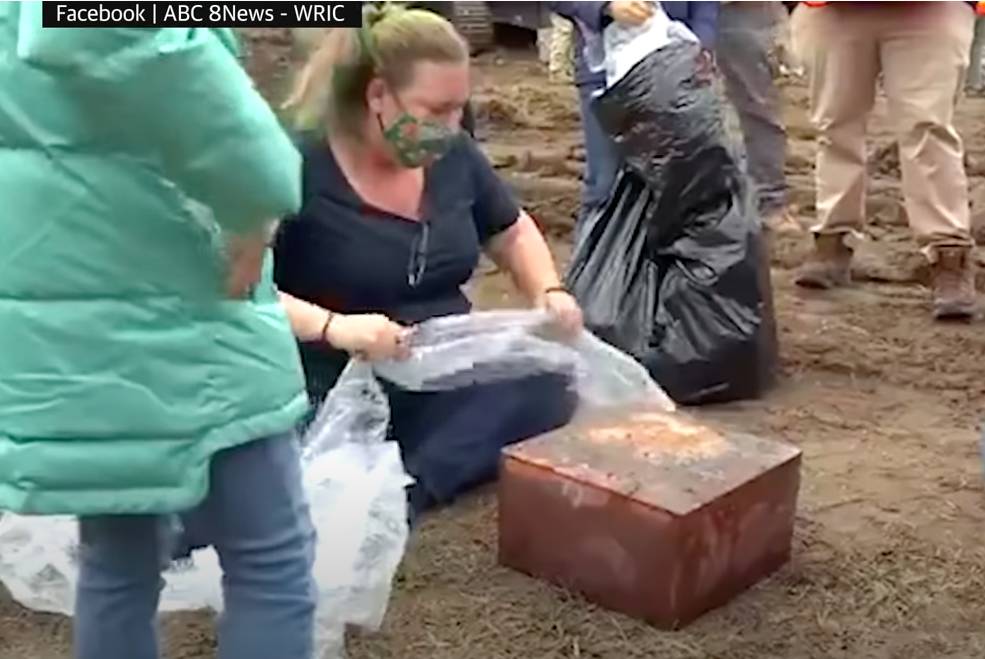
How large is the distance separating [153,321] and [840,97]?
245cm

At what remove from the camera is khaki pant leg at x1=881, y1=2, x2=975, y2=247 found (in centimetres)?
341

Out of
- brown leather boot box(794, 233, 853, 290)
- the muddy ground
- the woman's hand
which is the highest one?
the woman's hand

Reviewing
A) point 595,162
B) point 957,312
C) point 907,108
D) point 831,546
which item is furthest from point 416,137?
point 957,312

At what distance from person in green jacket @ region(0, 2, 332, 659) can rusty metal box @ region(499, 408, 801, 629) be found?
68cm

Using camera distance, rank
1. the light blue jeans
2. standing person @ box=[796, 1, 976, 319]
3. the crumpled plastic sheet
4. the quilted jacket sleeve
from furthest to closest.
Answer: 1. standing person @ box=[796, 1, 976, 319]
2. the crumpled plastic sheet
3. the light blue jeans
4. the quilted jacket sleeve

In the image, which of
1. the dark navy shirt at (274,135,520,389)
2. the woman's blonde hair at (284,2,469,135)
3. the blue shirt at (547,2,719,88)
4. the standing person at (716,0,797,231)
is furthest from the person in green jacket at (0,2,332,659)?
the standing person at (716,0,797,231)

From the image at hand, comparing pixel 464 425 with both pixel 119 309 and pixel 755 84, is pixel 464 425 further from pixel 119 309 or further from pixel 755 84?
pixel 755 84

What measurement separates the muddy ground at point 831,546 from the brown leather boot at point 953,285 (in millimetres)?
51

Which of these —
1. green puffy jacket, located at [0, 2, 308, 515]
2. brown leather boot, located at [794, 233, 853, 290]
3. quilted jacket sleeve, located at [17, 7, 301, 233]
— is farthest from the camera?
brown leather boot, located at [794, 233, 853, 290]

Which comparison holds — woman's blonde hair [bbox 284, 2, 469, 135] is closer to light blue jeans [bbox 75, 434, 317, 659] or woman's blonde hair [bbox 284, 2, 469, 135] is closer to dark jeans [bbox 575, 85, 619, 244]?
light blue jeans [bbox 75, 434, 317, 659]

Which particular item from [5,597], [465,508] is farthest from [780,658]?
[5,597]

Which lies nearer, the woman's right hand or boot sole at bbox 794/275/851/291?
the woman's right hand

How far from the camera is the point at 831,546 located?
7.81 ft

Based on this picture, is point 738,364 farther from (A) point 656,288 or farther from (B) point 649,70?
(B) point 649,70
